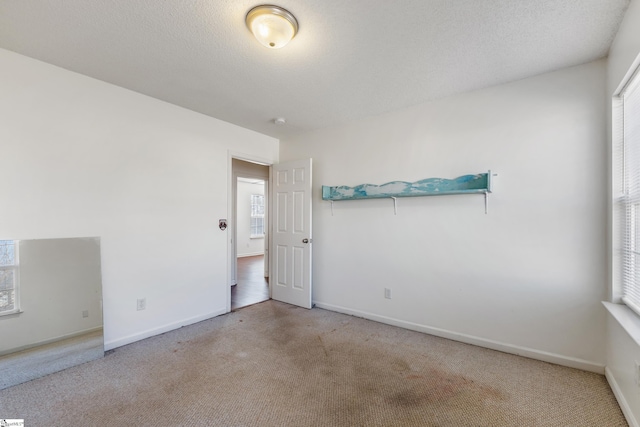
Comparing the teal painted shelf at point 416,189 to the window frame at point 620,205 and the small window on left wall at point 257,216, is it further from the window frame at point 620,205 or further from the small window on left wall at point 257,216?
the small window on left wall at point 257,216

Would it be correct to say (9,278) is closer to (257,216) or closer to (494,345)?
(494,345)

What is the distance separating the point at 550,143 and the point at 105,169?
13.2ft

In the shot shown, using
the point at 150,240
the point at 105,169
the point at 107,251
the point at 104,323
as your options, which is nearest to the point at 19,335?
the point at 104,323

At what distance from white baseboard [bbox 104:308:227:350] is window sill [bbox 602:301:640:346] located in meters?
3.68

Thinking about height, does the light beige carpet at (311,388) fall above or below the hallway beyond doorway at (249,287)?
above

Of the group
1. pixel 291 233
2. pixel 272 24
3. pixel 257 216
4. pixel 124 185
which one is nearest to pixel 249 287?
pixel 291 233

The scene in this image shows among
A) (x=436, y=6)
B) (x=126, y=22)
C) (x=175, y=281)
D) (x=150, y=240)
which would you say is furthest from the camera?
(x=175, y=281)

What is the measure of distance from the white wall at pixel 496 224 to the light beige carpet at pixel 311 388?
33cm

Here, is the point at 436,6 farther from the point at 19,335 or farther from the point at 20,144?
the point at 19,335

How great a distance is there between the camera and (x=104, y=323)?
2535 mm

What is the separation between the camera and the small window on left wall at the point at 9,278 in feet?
6.86

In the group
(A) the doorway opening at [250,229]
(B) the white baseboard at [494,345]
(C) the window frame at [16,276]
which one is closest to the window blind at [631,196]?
(B) the white baseboard at [494,345]

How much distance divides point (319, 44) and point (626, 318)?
2769mm

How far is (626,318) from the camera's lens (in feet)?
5.81
